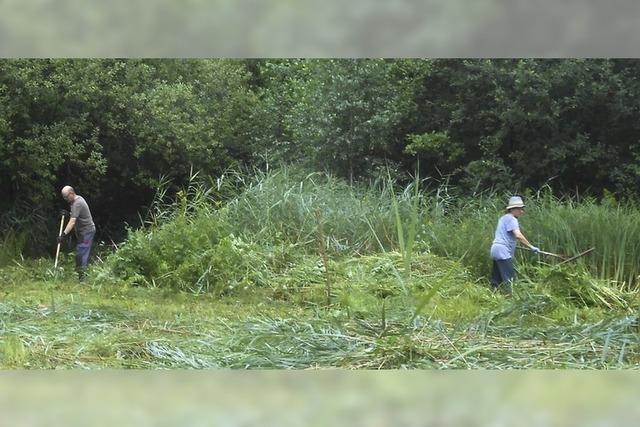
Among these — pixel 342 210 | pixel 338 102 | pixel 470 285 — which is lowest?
pixel 470 285

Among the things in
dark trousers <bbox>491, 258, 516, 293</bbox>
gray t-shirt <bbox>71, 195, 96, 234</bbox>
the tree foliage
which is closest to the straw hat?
the tree foliage

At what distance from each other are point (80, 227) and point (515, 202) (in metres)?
3.39

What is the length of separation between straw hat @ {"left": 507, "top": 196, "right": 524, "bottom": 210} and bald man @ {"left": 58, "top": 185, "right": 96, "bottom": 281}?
10.6ft

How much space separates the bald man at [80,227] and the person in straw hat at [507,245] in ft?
10.2

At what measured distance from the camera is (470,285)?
5.98 meters

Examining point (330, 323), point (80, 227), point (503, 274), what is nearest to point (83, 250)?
point (80, 227)

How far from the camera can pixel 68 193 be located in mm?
6520

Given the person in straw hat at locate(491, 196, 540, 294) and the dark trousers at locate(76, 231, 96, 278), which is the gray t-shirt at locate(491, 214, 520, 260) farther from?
the dark trousers at locate(76, 231, 96, 278)

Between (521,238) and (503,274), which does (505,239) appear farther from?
(503,274)

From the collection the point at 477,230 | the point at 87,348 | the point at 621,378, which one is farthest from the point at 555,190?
the point at 87,348

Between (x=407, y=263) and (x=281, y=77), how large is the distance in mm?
1834

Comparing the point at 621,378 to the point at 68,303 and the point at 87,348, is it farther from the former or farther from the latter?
the point at 68,303

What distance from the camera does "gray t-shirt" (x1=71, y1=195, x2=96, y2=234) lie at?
6.39 metres

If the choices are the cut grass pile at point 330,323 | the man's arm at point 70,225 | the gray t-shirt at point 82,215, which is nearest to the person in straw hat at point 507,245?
the cut grass pile at point 330,323
